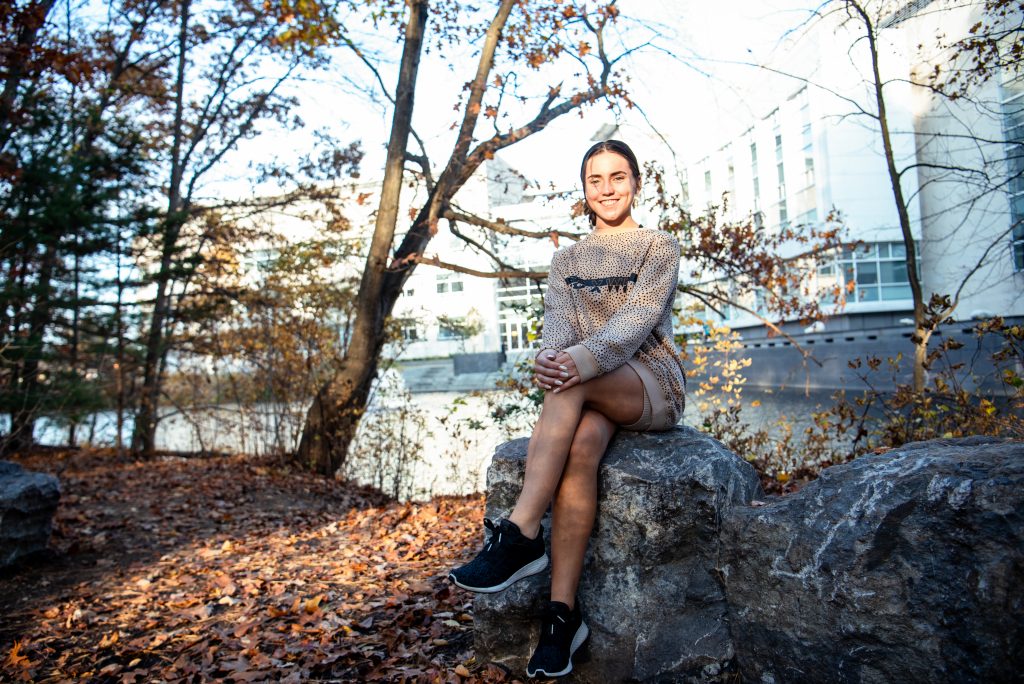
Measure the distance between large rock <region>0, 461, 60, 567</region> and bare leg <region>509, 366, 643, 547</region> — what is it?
13.4 feet

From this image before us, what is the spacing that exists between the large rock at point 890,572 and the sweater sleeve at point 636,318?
73cm

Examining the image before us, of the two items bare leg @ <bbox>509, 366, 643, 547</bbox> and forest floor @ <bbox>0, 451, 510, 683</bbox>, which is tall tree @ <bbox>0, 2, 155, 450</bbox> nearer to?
forest floor @ <bbox>0, 451, 510, 683</bbox>

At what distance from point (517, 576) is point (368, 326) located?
6.83 metres

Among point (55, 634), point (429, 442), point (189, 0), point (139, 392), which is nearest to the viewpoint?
point (55, 634)

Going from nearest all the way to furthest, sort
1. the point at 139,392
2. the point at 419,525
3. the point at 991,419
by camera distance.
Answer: the point at 991,419 < the point at 419,525 < the point at 139,392

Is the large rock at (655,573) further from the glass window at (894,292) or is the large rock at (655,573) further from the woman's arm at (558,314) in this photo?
the glass window at (894,292)

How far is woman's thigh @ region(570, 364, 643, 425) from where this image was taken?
287cm

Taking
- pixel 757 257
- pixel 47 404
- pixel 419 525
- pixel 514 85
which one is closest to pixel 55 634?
pixel 419 525

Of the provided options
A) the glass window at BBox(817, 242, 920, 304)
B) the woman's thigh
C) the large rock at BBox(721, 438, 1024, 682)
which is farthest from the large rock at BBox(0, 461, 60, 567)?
the glass window at BBox(817, 242, 920, 304)

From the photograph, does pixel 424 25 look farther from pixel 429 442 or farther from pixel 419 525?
pixel 429 442

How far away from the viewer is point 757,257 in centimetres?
815

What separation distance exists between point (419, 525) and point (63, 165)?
6718mm

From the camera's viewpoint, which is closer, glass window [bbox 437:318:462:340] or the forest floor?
the forest floor

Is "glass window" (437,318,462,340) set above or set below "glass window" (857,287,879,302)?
below
